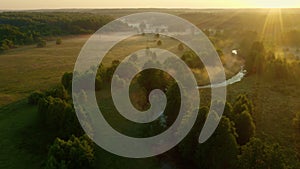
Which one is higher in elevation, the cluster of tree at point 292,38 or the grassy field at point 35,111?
the cluster of tree at point 292,38

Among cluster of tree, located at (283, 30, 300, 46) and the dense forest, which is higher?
cluster of tree, located at (283, 30, 300, 46)

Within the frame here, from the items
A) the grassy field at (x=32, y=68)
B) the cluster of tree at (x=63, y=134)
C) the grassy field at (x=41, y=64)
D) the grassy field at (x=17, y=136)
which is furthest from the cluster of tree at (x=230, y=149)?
the grassy field at (x=32, y=68)

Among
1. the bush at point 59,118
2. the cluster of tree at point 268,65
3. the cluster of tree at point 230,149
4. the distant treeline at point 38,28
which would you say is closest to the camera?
the cluster of tree at point 230,149

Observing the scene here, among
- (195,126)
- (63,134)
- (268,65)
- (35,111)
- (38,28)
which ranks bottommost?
(38,28)

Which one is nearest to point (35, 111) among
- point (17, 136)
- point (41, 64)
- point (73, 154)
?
point (17, 136)

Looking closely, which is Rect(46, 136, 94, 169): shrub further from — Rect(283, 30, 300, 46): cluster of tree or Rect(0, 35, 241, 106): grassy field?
Rect(283, 30, 300, 46): cluster of tree

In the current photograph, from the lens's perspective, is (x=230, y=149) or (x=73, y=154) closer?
(x=230, y=149)

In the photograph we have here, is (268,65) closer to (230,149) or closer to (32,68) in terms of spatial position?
(230,149)

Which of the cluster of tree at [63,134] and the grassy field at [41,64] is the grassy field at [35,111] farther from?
the cluster of tree at [63,134]

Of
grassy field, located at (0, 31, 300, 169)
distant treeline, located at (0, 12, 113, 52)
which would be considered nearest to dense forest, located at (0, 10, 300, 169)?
grassy field, located at (0, 31, 300, 169)

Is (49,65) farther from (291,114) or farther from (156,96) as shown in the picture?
(291,114)

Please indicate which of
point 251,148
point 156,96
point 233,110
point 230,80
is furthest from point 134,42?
point 251,148
